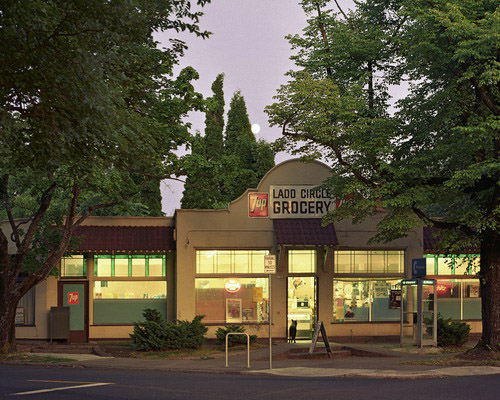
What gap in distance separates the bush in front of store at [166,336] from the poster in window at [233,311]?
4611mm

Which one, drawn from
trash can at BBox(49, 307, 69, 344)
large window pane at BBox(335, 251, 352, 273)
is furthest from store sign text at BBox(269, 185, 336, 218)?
trash can at BBox(49, 307, 69, 344)

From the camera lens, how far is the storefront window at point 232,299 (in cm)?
3167

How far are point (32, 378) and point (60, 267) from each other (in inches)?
504

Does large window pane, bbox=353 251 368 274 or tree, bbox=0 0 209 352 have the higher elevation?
tree, bbox=0 0 209 352

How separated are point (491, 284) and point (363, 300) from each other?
31.1ft

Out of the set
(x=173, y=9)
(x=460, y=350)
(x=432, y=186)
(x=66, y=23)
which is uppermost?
(x=173, y=9)

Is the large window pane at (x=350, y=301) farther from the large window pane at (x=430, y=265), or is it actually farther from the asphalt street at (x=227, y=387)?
the asphalt street at (x=227, y=387)

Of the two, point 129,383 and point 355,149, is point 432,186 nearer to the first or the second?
point 355,149

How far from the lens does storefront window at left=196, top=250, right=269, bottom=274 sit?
31844 mm

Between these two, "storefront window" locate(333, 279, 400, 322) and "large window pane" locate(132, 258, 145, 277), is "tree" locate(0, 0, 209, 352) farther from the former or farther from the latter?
"storefront window" locate(333, 279, 400, 322)

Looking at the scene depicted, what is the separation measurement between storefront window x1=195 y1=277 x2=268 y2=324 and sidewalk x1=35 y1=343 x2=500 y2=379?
4.58 meters

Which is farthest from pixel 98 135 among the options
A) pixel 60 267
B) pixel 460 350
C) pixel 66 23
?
pixel 60 267

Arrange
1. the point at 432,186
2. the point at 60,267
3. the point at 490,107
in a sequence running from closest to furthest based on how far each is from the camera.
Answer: the point at 490,107, the point at 432,186, the point at 60,267

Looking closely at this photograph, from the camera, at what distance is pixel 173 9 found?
17.8 meters
